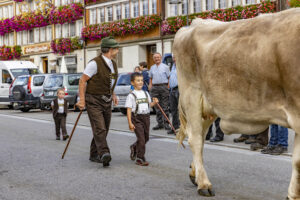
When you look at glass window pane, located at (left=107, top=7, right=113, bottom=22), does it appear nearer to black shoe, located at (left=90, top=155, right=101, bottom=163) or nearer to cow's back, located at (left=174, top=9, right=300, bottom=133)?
black shoe, located at (left=90, top=155, right=101, bottom=163)

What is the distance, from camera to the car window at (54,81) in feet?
68.4

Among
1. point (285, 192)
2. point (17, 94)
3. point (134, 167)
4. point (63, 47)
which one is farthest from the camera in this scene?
point (63, 47)

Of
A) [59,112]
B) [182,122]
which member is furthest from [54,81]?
[182,122]

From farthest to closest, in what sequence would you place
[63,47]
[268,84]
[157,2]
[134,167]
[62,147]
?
[63,47] < [157,2] < [62,147] < [134,167] < [268,84]

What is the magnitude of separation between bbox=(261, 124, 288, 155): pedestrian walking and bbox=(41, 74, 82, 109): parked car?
13801mm

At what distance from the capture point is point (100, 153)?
6688mm

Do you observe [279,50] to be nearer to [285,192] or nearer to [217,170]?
[285,192]

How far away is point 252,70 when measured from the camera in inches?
140

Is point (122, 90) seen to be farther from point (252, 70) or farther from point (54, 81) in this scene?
point (252, 70)

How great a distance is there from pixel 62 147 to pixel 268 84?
20.8 ft

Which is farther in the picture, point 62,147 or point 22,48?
point 22,48

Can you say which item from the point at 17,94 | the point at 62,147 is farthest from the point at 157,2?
the point at 62,147

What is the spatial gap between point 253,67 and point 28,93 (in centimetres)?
1896

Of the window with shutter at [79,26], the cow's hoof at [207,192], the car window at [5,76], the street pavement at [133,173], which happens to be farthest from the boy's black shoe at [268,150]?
the window with shutter at [79,26]
